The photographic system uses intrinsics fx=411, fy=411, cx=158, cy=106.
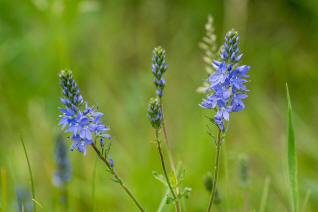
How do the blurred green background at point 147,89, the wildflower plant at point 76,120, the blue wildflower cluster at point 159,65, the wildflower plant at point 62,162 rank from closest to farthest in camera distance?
1. the wildflower plant at point 76,120
2. the blue wildflower cluster at point 159,65
3. the wildflower plant at point 62,162
4. the blurred green background at point 147,89

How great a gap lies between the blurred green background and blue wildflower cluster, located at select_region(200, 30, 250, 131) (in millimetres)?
1547

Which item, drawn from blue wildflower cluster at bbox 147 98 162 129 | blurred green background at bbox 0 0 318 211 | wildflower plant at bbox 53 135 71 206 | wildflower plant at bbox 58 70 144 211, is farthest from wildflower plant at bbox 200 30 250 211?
blurred green background at bbox 0 0 318 211

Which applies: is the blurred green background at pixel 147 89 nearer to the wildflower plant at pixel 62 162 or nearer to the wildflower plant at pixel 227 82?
the wildflower plant at pixel 62 162

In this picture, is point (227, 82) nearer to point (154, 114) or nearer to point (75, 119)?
point (154, 114)

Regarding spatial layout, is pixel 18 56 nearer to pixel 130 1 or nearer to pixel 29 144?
pixel 29 144

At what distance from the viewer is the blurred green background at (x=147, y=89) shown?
349 cm

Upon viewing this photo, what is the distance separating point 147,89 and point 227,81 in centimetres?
297

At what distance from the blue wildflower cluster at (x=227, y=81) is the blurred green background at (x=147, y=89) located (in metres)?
1.55

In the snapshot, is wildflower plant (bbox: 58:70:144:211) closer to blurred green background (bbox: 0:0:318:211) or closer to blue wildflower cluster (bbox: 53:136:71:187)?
blue wildflower cluster (bbox: 53:136:71:187)

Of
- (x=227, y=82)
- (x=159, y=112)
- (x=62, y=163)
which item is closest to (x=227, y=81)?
(x=227, y=82)

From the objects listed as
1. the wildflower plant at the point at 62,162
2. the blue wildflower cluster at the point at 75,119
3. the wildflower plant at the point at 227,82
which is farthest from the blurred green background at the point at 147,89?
the wildflower plant at the point at 227,82

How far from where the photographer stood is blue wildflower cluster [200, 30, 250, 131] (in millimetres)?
1653

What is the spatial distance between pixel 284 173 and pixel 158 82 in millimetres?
1990

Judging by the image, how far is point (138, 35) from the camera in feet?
18.9
